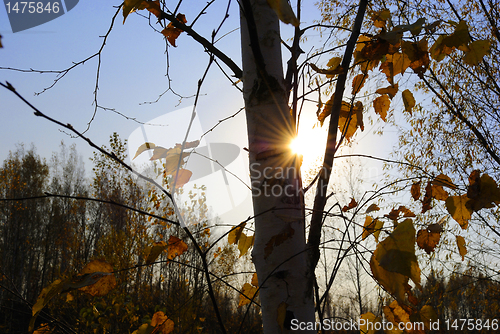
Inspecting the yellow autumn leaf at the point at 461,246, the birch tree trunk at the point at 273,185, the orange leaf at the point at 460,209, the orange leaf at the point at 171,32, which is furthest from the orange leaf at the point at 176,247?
the yellow autumn leaf at the point at 461,246

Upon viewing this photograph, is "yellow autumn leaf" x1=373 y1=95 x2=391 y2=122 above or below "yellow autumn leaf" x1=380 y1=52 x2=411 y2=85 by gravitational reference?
below

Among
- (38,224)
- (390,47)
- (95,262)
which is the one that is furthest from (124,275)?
(38,224)

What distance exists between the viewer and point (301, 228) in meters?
0.69

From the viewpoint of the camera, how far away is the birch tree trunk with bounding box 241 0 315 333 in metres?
0.64

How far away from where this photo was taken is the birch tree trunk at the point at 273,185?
25.3 inches

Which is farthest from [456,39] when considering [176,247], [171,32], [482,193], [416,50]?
[176,247]

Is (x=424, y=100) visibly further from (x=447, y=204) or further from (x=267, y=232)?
(x=267, y=232)

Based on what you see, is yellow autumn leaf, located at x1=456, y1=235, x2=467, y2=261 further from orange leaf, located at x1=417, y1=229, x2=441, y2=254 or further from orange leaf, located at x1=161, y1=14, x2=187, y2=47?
orange leaf, located at x1=161, y1=14, x2=187, y2=47

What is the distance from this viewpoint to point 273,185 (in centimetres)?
70

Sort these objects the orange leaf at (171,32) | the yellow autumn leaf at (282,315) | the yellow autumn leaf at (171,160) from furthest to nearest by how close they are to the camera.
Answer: the orange leaf at (171,32) → the yellow autumn leaf at (171,160) → the yellow autumn leaf at (282,315)

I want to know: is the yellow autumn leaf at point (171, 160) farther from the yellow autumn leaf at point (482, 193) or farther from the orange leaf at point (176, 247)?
the yellow autumn leaf at point (482, 193)

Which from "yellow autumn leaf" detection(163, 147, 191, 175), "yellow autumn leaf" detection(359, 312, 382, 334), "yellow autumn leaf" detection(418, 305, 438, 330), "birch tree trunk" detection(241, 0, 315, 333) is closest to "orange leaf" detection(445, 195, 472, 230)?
"yellow autumn leaf" detection(418, 305, 438, 330)

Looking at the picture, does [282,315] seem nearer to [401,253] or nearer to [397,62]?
[401,253]

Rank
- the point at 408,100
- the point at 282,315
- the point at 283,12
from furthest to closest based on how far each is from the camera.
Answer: the point at 408,100 < the point at 282,315 < the point at 283,12
